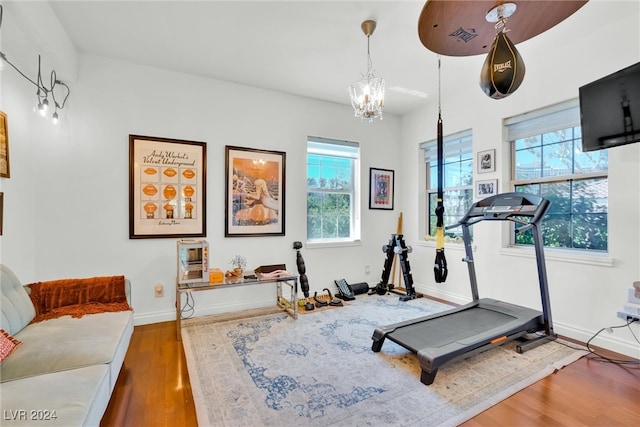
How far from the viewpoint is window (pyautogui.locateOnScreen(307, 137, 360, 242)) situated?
4264 mm

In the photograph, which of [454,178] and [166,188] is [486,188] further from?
[166,188]

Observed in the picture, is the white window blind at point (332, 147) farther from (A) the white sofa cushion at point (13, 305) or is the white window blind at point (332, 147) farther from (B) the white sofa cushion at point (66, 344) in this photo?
(A) the white sofa cushion at point (13, 305)

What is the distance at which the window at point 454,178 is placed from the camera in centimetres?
401

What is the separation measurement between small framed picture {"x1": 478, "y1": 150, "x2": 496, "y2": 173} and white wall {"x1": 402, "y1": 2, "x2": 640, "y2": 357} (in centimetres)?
6

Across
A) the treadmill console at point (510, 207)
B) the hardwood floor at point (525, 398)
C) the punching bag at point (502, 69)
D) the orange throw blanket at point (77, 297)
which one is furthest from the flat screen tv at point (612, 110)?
the orange throw blanket at point (77, 297)

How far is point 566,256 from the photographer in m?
2.88

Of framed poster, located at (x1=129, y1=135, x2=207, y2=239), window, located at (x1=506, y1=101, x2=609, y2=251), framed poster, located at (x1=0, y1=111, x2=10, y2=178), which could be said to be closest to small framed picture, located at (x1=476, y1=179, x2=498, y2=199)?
window, located at (x1=506, y1=101, x2=609, y2=251)

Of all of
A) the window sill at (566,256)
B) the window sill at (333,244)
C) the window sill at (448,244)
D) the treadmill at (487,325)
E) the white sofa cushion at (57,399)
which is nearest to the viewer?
the white sofa cushion at (57,399)

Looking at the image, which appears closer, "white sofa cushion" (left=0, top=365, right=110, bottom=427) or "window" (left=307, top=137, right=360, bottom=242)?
"white sofa cushion" (left=0, top=365, right=110, bottom=427)

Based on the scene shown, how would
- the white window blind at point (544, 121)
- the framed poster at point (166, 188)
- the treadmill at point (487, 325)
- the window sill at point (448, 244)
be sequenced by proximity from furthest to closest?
the window sill at point (448, 244) < the framed poster at point (166, 188) < the white window blind at point (544, 121) < the treadmill at point (487, 325)

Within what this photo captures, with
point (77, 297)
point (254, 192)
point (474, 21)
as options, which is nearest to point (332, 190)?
point (254, 192)

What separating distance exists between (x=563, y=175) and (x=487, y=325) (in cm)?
174

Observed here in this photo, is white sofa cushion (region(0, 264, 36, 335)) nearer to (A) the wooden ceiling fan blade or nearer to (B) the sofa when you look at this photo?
(B) the sofa

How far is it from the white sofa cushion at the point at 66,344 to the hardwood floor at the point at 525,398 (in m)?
0.33
